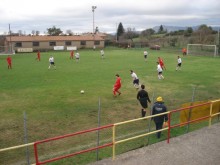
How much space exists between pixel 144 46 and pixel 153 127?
205 ft

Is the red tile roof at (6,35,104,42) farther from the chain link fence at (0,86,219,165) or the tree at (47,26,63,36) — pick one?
the chain link fence at (0,86,219,165)

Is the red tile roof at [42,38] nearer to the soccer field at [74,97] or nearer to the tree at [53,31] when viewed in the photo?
the tree at [53,31]

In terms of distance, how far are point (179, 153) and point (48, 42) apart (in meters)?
62.9

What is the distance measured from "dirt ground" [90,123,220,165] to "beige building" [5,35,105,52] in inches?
2236

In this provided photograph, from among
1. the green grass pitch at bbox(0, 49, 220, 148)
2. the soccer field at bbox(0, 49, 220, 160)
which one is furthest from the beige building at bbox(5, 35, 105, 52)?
the soccer field at bbox(0, 49, 220, 160)

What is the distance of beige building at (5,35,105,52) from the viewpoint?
65.0 m

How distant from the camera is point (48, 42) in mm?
68312

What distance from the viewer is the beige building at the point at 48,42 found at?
65000 millimetres

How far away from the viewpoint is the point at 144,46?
73250 mm

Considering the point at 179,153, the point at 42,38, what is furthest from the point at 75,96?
the point at 42,38

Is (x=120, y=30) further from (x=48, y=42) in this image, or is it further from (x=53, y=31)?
(x=48, y=42)

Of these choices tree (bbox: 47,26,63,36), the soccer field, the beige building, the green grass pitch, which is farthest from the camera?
tree (bbox: 47,26,63,36)

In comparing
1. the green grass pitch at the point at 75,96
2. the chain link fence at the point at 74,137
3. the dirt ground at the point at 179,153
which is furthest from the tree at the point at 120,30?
the dirt ground at the point at 179,153

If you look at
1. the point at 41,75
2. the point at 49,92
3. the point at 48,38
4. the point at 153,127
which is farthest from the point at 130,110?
the point at 48,38
